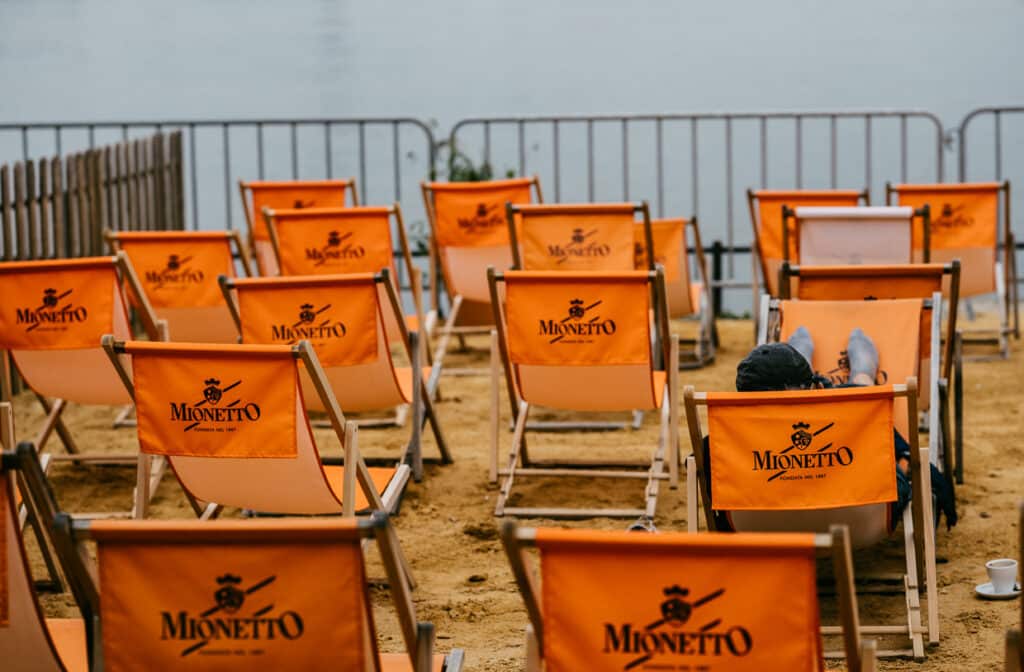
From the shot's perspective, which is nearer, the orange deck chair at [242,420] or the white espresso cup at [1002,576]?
the orange deck chair at [242,420]

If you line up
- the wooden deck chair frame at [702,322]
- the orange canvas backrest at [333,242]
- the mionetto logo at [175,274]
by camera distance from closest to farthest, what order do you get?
the mionetto logo at [175,274]
the orange canvas backrest at [333,242]
the wooden deck chair frame at [702,322]

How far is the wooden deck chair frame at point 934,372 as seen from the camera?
5.46 metres

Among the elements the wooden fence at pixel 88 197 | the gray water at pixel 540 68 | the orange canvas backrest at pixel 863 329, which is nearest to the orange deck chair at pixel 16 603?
the orange canvas backrest at pixel 863 329

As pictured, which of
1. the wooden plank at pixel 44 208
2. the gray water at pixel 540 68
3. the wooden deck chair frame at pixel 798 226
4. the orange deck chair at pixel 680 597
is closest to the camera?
the orange deck chair at pixel 680 597

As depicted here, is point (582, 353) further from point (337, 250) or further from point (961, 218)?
point (961, 218)

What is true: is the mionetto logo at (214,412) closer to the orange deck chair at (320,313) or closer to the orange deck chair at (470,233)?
the orange deck chair at (320,313)

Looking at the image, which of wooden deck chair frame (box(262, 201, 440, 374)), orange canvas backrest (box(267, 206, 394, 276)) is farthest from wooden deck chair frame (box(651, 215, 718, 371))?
orange canvas backrest (box(267, 206, 394, 276))

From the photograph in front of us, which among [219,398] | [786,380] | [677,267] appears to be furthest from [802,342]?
[677,267]

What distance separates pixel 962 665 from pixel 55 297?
3.44 metres

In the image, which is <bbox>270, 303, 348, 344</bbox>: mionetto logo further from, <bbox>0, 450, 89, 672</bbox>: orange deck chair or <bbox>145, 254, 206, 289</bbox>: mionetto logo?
<bbox>0, 450, 89, 672</bbox>: orange deck chair

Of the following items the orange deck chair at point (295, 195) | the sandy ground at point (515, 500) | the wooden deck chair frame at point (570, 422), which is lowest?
the sandy ground at point (515, 500)

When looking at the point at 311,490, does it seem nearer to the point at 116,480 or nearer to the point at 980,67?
the point at 116,480

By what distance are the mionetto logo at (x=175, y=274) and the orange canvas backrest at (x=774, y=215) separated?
9.44 ft

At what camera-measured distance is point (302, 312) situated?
577 centimetres
